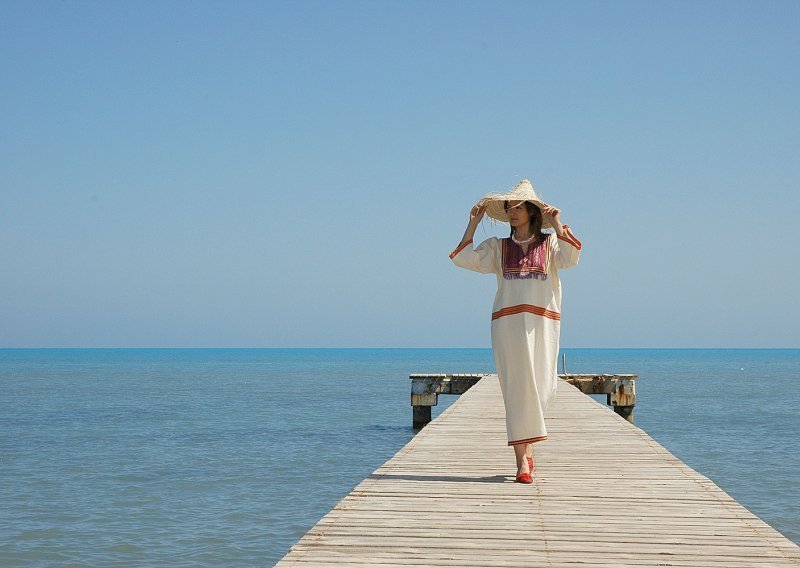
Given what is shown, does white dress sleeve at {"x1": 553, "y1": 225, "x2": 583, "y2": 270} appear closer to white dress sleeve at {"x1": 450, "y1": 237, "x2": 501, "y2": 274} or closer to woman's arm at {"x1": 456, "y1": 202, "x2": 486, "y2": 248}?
white dress sleeve at {"x1": 450, "y1": 237, "x2": 501, "y2": 274}

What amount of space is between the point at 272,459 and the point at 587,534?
12.3 metres

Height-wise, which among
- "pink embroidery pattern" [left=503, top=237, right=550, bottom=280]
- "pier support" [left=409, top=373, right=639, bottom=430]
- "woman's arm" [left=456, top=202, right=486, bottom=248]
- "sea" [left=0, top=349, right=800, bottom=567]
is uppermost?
"woman's arm" [left=456, top=202, right=486, bottom=248]

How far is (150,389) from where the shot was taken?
44500 mm

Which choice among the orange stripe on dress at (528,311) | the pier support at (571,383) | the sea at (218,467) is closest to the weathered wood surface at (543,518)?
the orange stripe on dress at (528,311)

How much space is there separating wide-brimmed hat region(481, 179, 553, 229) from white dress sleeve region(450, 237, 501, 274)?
180 mm

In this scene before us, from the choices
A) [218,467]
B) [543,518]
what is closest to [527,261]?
[543,518]

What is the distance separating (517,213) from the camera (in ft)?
20.9

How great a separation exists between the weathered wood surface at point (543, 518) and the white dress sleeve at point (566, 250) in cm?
150

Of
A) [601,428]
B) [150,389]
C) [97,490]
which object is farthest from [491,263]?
[150,389]

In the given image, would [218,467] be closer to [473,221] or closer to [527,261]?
[473,221]

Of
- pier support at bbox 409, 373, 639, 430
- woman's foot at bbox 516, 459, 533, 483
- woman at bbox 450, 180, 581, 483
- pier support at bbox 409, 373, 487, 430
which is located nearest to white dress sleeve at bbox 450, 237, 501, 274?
woman at bbox 450, 180, 581, 483

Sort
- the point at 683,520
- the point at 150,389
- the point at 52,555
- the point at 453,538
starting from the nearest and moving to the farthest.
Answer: the point at 453,538 → the point at 683,520 → the point at 52,555 → the point at 150,389

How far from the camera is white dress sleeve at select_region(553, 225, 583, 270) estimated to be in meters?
6.27

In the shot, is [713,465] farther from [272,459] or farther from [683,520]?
[683,520]
